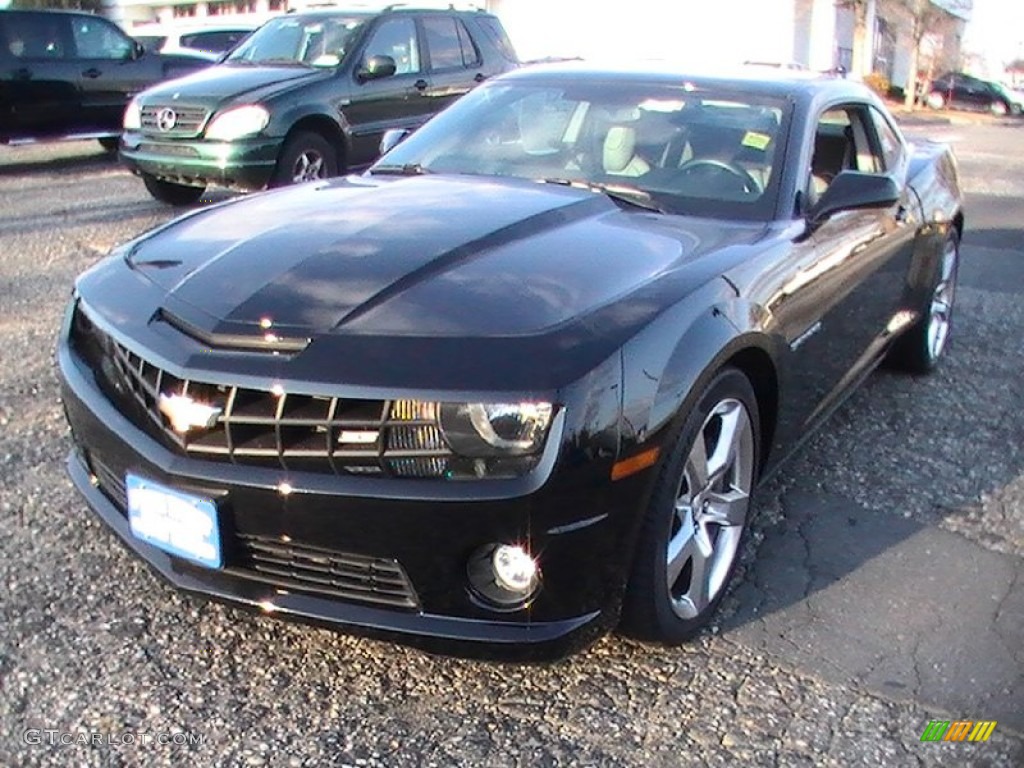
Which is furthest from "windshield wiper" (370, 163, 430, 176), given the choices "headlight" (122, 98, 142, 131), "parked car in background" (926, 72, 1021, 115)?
"parked car in background" (926, 72, 1021, 115)

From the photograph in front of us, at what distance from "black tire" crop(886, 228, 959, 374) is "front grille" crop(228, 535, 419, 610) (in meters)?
3.24

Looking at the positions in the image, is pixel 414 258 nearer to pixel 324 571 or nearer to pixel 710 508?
pixel 324 571

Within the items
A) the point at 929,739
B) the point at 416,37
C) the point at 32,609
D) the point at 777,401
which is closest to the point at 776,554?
the point at 777,401

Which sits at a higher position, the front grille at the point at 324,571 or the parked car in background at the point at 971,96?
the front grille at the point at 324,571

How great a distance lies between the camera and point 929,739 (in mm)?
2580

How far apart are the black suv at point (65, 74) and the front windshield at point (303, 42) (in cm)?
323

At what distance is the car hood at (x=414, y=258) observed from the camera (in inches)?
100

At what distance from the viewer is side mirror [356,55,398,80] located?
8.96 meters

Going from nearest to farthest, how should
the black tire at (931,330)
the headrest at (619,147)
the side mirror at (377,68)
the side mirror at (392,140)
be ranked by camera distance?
the headrest at (619,147) → the side mirror at (392,140) → the black tire at (931,330) → the side mirror at (377,68)

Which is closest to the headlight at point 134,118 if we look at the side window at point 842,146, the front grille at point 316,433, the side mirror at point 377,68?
the side mirror at point 377,68

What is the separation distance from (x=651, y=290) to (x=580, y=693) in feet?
3.32

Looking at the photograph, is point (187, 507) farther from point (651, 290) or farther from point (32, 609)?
point (651, 290)

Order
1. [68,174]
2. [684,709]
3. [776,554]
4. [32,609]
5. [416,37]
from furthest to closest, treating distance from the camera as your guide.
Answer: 1. [68,174]
2. [416,37]
3. [776,554]
4. [32,609]
5. [684,709]

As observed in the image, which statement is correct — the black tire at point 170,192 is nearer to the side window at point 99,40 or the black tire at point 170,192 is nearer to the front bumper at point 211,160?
the front bumper at point 211,160
